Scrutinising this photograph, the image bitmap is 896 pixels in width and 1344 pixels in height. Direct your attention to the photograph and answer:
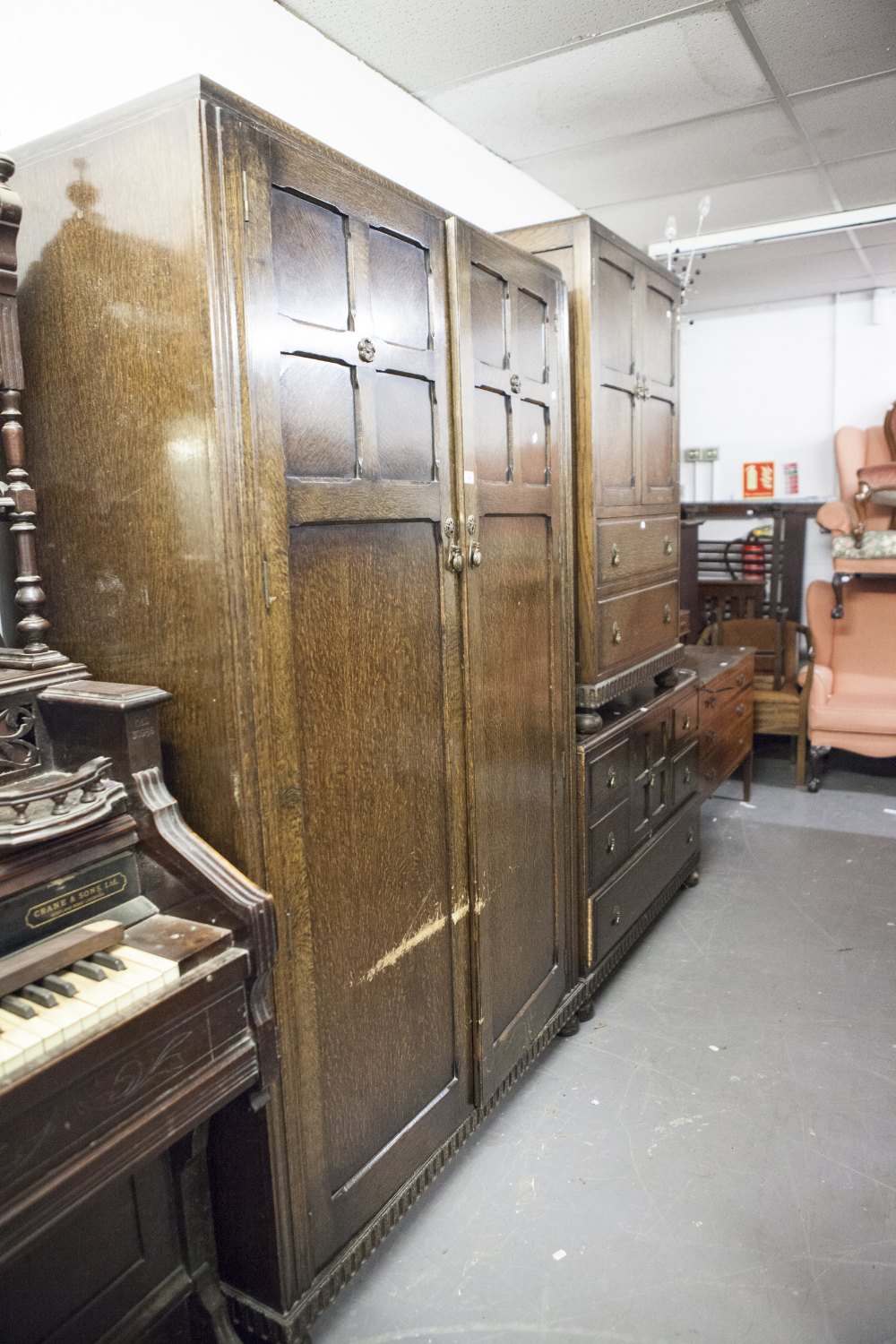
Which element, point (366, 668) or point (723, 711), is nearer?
point (366, 668)

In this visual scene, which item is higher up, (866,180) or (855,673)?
(866,180)

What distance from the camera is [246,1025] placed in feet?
4.54

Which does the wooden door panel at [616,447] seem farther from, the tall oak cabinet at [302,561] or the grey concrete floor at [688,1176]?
the grey concrete floor at [688,1176]

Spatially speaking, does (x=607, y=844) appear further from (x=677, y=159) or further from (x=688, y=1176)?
(x=677, y=159)

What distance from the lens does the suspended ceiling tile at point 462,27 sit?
7.77 feet

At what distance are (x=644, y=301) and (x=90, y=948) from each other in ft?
8.18

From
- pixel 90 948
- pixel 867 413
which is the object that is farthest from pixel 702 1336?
pixel 867 413

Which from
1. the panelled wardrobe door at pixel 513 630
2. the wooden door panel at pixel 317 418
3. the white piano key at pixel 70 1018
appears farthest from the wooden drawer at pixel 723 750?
the white piano key at pixel 70 1018

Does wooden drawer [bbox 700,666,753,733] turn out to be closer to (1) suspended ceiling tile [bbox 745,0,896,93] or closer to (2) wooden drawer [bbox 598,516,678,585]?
(2) wooden drawer [bbox 598,516,678,585]

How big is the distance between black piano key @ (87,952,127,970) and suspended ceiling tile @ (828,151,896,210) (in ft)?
12.7

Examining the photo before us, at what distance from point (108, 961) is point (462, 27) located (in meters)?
2.45

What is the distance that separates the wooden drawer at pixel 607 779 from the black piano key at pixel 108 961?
62.9 inches

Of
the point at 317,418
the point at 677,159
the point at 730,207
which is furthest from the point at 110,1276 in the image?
the point at 730,207

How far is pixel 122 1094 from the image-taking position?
1.17m
